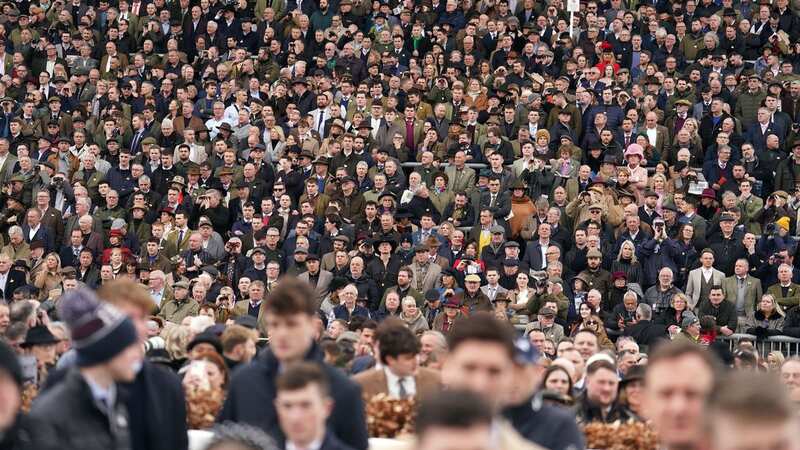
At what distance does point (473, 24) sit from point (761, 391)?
22.6 meters

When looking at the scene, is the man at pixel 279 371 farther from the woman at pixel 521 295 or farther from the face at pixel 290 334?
the woman at pixel 521 295

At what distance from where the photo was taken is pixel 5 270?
862 inches

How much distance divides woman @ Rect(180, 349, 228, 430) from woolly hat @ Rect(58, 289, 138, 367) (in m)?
2.56

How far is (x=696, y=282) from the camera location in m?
20.0

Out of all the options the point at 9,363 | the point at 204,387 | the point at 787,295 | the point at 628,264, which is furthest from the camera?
the point at 628,264

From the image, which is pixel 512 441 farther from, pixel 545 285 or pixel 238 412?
pixel 545 285

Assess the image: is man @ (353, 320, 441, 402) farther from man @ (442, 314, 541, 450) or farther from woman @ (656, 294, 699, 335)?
woman @ (656, 294, 699, 335)

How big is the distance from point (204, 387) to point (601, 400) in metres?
2.51

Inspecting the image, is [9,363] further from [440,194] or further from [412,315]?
[440,194]

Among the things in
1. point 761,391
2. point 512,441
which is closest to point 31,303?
point 512,441

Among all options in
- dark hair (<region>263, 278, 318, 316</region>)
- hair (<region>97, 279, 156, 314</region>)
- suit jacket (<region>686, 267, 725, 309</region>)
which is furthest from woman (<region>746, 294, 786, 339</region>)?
hair (<region>97, 279, 156, 314</region>)

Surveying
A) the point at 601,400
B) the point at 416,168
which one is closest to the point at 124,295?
the point at 601,400

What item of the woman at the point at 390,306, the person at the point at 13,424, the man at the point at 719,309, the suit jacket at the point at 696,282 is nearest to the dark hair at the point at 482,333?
the person at the point at 13,424

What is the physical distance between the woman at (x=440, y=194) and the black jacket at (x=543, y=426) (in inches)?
605
